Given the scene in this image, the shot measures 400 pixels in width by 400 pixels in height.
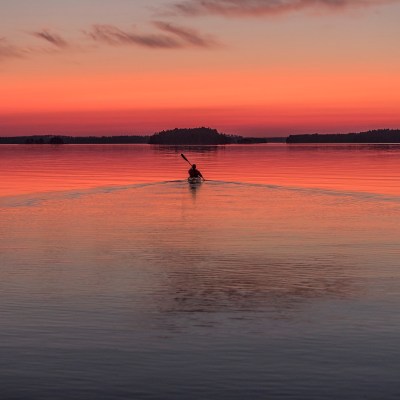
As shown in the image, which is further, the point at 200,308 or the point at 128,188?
the point at 128,188

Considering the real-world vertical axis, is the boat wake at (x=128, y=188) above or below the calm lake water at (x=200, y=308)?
below

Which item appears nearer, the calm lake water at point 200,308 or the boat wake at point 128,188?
the calm lake water at point 200,308

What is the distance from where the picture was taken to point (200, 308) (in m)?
18.5

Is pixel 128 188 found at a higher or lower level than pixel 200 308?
lower

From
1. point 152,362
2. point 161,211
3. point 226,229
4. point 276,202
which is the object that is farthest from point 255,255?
point 276,202

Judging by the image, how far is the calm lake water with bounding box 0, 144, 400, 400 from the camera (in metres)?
13.0

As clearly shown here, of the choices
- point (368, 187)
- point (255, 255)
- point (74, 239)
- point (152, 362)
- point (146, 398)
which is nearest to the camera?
point (146, 398)

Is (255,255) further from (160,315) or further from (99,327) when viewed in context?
(99,327)

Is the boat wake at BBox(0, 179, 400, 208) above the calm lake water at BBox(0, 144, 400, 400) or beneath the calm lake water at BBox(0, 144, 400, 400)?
beneath

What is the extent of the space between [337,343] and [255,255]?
12032mm

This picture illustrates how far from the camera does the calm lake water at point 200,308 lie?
512 inches

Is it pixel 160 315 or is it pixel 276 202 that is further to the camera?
pixel 276 202

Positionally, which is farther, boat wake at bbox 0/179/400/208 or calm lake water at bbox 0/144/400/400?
boat wake at bbox 0/179/400/208

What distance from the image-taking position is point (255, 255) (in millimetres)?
27266
